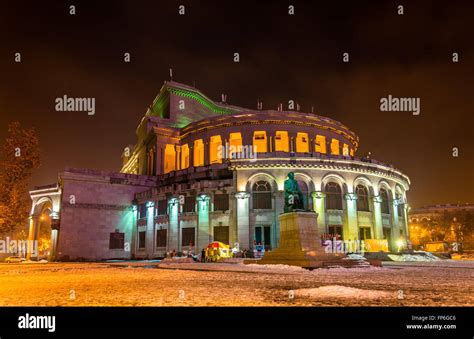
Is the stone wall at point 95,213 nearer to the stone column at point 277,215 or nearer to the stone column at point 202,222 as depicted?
the stone column at point 202,222

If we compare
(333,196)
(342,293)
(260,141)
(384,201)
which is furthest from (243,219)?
(342,293)

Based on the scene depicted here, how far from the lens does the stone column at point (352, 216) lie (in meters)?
35.9

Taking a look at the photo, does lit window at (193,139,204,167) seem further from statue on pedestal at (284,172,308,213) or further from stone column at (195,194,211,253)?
statue on pedestal at (284,172,308,213)

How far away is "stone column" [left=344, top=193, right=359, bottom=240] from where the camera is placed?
35906mm

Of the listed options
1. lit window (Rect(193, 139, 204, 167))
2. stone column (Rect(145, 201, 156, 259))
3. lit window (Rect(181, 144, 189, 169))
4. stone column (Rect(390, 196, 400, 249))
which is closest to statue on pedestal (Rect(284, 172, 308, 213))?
stone column (Rect(390, 196, 400, 249))

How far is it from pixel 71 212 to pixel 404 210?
38.1 m

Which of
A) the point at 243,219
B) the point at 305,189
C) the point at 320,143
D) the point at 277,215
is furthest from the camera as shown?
the point at 320,143

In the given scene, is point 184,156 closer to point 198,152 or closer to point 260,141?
point 198,152

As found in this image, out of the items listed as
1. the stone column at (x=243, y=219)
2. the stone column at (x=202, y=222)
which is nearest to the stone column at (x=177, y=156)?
the stone column at (x=202, y=222)

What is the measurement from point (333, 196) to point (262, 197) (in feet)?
23.5

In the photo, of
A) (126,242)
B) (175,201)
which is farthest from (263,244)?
Answer: (126,242)

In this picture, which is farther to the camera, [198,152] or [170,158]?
[170,158]

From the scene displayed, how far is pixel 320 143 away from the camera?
49.5 meters

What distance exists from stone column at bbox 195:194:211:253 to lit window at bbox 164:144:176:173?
51.3ft
